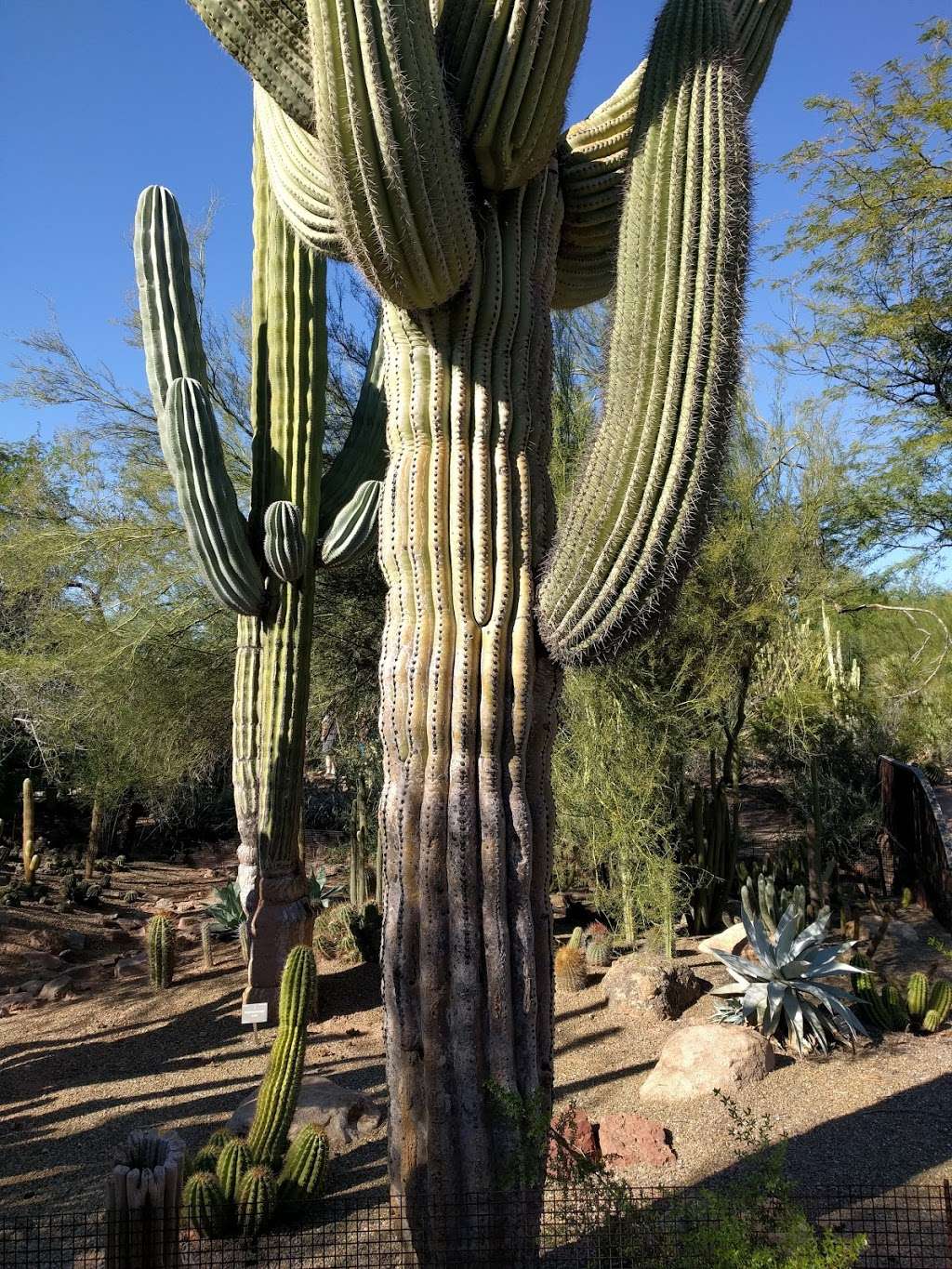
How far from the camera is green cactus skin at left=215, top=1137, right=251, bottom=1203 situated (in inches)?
143

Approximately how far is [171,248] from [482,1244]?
6.09m

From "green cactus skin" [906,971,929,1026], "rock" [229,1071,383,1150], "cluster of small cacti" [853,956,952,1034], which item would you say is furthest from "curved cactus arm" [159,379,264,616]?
"green cactus skin" [906,971,929,1026]

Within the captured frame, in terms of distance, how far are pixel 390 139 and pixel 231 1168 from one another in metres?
3.69

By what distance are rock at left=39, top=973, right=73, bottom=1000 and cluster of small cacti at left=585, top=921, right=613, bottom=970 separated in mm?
4069

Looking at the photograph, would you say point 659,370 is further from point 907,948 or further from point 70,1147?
point 907,948

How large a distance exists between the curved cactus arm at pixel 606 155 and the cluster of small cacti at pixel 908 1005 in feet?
14.3

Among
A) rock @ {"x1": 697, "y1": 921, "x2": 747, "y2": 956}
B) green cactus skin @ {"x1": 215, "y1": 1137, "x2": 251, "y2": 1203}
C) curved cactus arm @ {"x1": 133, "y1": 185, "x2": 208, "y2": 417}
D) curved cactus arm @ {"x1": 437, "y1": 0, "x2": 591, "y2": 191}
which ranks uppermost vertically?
curved cactus arm @ {"x1": 133, "y1": 185, "x2": 208, "y2": 417}

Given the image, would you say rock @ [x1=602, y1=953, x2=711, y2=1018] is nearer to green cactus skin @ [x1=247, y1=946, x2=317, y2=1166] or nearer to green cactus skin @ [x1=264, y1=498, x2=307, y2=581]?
green cactus skin @ [x1=247, y1=946, x2=317, y2=1166]

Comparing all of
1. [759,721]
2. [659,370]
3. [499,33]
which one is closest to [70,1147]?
[659,370]

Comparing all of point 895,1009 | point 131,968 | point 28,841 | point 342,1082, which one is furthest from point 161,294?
point 28,841

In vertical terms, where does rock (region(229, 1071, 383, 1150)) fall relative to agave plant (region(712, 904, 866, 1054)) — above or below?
below

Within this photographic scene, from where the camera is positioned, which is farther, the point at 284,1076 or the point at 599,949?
the point at 599,949

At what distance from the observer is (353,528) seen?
6504 millimetres

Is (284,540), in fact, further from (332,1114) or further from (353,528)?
(332,1114)
